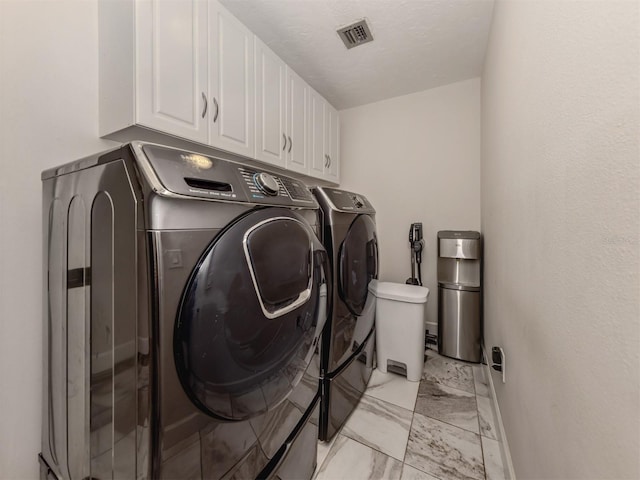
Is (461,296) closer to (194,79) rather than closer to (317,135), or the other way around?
(317,135)

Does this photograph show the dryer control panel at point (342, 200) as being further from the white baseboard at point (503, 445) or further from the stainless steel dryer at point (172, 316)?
the white baseboard at point (503, 445)

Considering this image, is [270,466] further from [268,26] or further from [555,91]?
[268,26]

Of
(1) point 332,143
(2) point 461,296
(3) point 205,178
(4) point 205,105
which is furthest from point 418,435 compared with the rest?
(1) point 332,143

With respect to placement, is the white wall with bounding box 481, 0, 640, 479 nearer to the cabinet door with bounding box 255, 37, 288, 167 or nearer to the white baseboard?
the white baseboard

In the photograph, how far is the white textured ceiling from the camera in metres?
1.50

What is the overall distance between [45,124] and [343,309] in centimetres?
152

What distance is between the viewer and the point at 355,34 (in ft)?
5.65

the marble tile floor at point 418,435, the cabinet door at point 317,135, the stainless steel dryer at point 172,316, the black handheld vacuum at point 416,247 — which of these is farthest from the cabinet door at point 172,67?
the black handheld vacuum at point 416,247

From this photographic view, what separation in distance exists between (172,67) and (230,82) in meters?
0.35

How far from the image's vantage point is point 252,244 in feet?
2.31

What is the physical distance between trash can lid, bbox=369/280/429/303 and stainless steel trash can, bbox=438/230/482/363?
1.21ft

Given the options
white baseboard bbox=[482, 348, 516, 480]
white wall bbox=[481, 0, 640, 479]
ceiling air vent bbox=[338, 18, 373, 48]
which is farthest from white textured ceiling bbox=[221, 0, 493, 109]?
white baseboard bbox=[482, 348, 516, 480]

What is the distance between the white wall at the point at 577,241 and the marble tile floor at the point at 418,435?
13.2 inches

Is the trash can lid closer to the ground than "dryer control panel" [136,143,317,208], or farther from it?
closer to the ground
